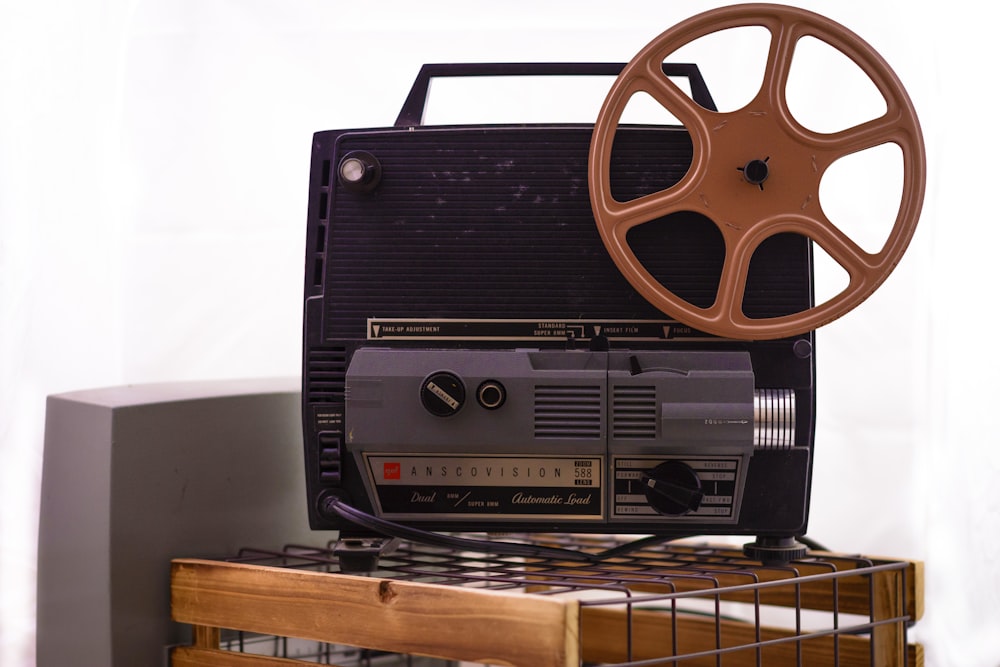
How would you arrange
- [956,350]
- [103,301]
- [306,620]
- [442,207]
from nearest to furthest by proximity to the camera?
[306,620]
[442,207]
[956,350]
[103,301]

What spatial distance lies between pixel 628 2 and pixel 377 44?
1.22 ft

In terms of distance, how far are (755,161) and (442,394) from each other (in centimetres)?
34

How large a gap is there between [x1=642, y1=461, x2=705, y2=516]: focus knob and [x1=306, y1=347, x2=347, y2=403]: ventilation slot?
30 cm

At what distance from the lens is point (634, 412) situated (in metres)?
0.87

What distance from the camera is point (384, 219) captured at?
0.93 m

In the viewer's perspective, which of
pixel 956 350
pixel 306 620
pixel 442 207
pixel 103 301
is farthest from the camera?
pixel 103 301

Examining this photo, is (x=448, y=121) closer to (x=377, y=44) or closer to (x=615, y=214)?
(x=377, y=44)

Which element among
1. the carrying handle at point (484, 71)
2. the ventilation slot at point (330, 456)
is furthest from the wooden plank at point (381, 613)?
the carrying handle at point (484, 71)

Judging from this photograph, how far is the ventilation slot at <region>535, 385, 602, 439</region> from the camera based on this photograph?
87cm

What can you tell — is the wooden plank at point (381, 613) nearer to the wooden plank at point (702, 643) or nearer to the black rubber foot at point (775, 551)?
the wooden plank at point (702, 643)

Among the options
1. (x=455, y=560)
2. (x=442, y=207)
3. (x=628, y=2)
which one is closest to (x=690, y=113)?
(x=442, y=207)

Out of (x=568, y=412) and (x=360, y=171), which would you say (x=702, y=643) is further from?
(x=360, y=171)

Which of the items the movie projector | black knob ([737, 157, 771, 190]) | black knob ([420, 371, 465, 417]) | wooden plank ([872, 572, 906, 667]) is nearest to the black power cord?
the movie projector

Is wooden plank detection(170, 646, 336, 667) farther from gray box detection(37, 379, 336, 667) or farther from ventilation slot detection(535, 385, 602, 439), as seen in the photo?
ventilation slot detection(535, 385, 602, 439)
